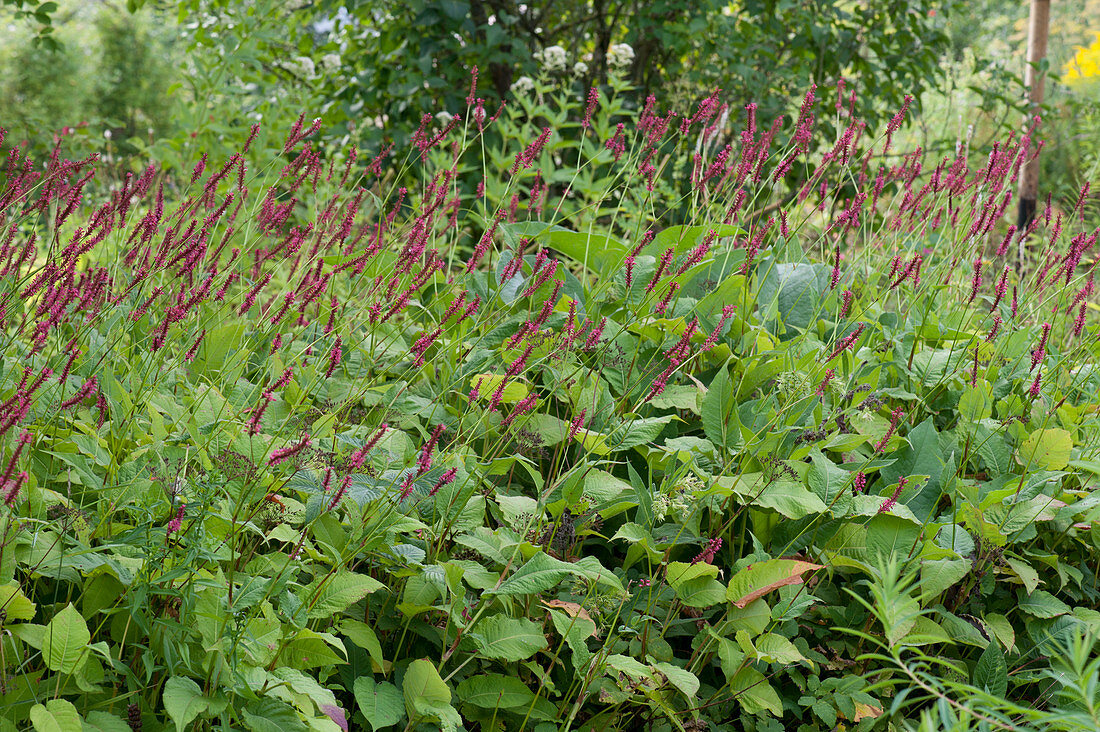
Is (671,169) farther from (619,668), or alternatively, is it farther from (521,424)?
(619,668)

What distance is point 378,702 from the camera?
132cm

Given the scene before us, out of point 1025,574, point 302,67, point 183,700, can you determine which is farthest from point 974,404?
point 302,67

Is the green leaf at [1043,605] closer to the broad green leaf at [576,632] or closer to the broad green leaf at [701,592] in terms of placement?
the broad green leaf at [701,592]

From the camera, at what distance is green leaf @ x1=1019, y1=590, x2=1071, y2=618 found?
1.66m

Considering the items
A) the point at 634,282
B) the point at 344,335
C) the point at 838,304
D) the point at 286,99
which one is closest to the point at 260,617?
the point at 344,335

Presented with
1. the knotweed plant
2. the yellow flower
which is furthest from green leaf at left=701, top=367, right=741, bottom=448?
the yellow flower

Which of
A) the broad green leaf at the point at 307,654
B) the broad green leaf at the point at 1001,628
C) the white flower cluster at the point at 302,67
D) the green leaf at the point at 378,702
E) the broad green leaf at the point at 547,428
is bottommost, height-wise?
the broad green leaf at the point at 1001,628

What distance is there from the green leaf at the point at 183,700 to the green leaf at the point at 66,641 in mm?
130

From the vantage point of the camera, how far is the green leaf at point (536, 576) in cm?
136

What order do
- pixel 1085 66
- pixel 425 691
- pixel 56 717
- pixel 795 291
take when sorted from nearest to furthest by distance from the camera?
pixel 56 717
pixel 425 691
pixel 795 291
pixel 1085 66

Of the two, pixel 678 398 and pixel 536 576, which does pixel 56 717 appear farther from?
pixel 678 398

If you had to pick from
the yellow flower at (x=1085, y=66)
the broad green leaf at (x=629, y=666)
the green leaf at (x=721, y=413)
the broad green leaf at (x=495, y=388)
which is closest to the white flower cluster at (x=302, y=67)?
the broad green leaf at (x=495, y=388)

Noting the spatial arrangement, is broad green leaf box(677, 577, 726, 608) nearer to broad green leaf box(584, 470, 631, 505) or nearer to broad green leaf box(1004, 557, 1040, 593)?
broad green leaf box(584, 470, 631, 505)

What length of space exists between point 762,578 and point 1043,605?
2.03 ft
